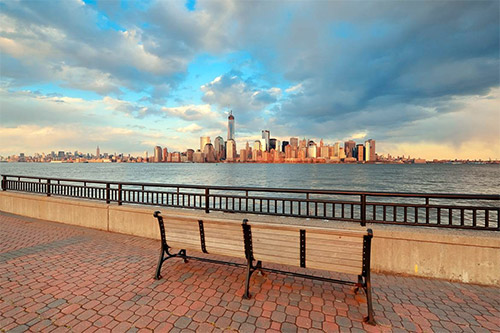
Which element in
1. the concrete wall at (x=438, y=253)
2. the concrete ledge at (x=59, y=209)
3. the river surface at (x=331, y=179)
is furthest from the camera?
the river surface at (x=331, y=179)

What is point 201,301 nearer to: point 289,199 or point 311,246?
point 311,246

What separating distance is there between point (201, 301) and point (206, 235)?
936mm

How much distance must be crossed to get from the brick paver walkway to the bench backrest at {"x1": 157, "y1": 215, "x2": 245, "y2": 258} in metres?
0.61

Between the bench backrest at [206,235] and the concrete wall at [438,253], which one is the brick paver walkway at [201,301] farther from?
the bench backrest at [206,235]

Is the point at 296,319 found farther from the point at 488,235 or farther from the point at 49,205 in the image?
the point at 49,205

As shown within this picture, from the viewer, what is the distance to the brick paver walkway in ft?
9.91

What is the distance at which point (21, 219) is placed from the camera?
852 cm

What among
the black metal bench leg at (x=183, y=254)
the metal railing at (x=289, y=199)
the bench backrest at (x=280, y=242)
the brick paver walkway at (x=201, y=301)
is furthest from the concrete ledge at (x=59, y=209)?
the bench backrest at (x=280, y=242)

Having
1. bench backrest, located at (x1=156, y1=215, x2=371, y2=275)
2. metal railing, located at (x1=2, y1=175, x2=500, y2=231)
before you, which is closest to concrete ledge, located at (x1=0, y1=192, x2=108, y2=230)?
metal railing, located at (x1=2, y1=175, x2=500, y2=231)

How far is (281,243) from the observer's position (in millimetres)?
3533

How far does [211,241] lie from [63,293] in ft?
7.62

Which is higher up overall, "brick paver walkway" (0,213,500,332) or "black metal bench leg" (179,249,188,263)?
"black metal bench leg" (179,249,188,263)

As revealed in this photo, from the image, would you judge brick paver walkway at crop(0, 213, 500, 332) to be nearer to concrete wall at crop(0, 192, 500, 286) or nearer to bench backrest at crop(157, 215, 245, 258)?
concrete wall at crop(0, 192, 500, 286)

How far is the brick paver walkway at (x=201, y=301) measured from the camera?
3.02 m
